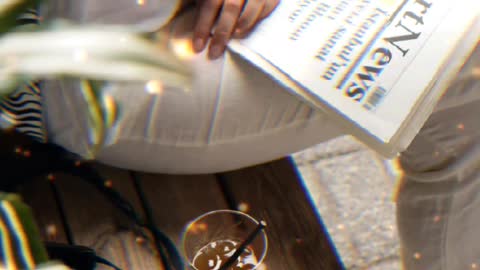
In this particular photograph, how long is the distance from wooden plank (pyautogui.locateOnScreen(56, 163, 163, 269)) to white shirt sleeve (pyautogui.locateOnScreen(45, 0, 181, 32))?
24 cm

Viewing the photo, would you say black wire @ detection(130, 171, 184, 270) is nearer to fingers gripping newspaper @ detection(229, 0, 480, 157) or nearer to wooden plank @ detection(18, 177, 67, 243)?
wooden plank @ detection(18, 177, 67, 243)

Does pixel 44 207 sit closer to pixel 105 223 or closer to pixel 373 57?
pixel 105 223

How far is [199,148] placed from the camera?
0.85 meters

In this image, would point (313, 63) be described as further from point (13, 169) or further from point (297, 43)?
point (13, 169)

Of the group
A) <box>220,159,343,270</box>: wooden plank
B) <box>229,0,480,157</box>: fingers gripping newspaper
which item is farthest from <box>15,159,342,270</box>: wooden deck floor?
<box>229,0,480,157</box>: fingers gripping newspaper

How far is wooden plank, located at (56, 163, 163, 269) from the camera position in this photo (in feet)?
2.75

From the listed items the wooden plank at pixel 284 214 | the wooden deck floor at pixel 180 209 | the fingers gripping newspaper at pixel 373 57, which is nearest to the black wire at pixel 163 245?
the wooden deck floor at pixel 180 209

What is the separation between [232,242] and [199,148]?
13cm

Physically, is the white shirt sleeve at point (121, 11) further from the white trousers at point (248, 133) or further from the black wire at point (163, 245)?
the black wire at point (163, 245)

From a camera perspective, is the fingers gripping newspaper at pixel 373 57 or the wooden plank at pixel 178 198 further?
the wooden plank at pixel 178 198

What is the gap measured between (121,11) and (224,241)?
1.05 feet

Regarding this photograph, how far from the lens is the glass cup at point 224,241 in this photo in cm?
81

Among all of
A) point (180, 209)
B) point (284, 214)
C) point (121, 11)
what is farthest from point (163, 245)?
point (121, 11)

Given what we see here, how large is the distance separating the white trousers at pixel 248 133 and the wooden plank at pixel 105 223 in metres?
0.05
